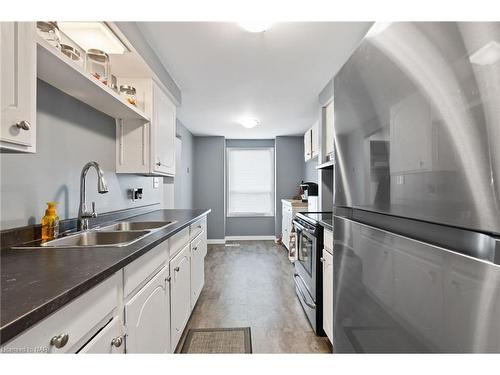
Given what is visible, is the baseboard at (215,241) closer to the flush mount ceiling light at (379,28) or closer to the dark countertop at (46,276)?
the dark countertop at (46,276)

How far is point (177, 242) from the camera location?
1.73 meters

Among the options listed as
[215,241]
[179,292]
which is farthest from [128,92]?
[215,241]

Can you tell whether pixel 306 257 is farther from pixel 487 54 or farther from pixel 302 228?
pixel 487 54

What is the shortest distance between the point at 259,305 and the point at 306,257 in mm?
740

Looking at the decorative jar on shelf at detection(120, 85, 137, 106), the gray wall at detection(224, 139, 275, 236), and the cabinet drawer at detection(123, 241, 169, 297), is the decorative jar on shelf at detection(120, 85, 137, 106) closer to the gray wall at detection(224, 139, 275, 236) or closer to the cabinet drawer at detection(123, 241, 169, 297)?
the cabinet drawer at detection(123, 241, 169, 297)

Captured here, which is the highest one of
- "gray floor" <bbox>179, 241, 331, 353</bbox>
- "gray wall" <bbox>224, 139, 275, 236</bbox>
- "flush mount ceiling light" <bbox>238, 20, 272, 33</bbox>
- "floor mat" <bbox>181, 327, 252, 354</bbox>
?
"flush mount ceiling light" <bbox>238, 20, 272, 33</bbox>

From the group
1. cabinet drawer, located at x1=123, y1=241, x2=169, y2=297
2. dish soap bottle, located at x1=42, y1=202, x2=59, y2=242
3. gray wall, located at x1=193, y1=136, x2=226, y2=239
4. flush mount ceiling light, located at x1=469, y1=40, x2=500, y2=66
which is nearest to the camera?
flush mount ceiling light, located at x1=469, y1=40, x2=500, y2=66

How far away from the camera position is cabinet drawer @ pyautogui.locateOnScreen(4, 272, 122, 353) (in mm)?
537

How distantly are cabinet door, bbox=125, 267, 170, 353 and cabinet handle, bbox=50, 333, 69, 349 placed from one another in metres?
0.34

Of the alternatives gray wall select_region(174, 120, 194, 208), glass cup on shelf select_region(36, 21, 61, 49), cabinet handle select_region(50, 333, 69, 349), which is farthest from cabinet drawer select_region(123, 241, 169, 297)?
gray wall select_region(174, 120, 194, 208)

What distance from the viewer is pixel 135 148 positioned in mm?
2016

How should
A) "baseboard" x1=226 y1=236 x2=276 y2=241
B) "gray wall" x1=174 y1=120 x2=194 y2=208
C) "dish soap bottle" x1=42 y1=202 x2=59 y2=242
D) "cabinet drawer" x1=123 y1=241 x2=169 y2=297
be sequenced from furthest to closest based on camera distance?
1. "baseboard" x1=226 y1=236 x2=276 y2=241
2. "gray wall" x1=174 y1=120 x2=194 y2=208
3. "dish soap bottle" x1=42 y1=202 x2=59 y2=242
4. "cabinet drawer" x1=123 y1=241 x2=169 y2=297

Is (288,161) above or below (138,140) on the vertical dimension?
above

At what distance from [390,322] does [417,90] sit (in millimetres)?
624
